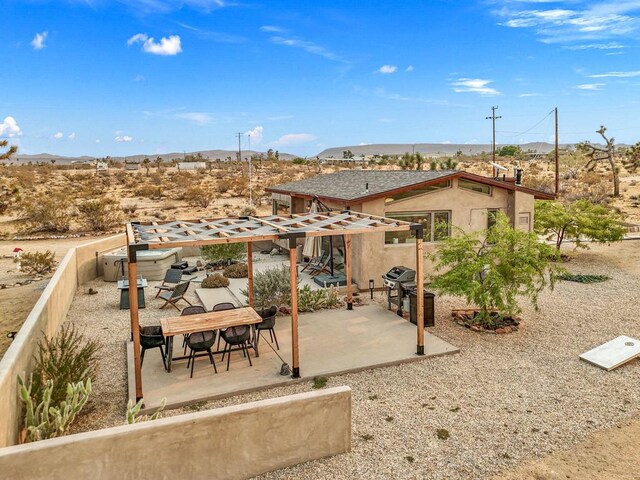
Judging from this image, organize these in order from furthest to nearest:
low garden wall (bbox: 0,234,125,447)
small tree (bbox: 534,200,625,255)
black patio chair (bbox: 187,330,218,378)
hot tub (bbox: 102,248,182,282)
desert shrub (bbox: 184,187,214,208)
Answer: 1. desert shrub (bbox: 184,187,214,208)
2. small tree (bbox: 534,200,625,255)
3. hot tub (bbox: 102,248,182,282)
4. black patio chair (bbox: 187,330,218,378)
5. low garden wall (bbox: 0,234,125,447)

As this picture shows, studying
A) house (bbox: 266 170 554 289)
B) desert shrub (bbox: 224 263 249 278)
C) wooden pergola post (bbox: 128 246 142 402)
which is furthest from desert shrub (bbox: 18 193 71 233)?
wooden pergola post (bbox: 128 246 142 402)

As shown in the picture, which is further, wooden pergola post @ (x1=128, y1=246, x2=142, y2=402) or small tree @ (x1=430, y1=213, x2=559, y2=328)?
small tree @ (x1=430, y1=213, x2=559, y2=328)

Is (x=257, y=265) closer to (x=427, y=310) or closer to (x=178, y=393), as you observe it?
(x=427, y=310)

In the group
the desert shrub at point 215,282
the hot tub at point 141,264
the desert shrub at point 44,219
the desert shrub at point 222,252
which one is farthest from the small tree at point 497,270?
the desert shrub at point 44,219

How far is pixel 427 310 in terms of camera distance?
10.9 m

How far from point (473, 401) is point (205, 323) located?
15.6ft

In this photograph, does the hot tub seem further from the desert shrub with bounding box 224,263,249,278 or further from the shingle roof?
the shingle roof

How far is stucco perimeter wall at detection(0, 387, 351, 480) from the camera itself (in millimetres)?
4660

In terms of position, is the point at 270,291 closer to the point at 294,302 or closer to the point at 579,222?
the point at 294,302

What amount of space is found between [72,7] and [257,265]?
22.1 meters

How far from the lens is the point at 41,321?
8289mm

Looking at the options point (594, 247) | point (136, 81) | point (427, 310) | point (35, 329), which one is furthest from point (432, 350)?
point (136, 81)

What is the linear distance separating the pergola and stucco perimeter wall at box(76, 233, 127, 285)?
6596 mm

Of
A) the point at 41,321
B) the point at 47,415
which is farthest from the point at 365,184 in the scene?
A: the point at 47,415
